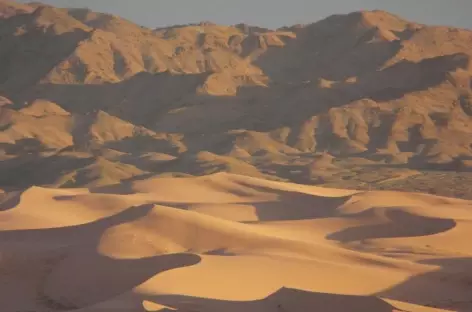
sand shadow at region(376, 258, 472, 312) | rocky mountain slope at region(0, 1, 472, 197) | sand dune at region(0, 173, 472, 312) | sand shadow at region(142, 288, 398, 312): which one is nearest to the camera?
sand shadow at region(142, 288, 398, 312)

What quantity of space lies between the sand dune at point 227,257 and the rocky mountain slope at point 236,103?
24.4 m

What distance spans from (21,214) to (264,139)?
5306 centimetres

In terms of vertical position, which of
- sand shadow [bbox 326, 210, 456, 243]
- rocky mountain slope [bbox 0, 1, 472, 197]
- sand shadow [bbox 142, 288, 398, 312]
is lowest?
sand shadow [bbox 142, 288, 398, 312]

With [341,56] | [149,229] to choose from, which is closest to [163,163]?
[149,229]

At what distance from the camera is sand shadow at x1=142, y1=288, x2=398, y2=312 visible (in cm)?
1287

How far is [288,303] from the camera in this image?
1356 centimetres

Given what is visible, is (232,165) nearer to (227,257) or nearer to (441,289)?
(227,257)

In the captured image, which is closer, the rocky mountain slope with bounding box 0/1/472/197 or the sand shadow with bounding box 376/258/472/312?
the sand shadow with bounding box 376/258/472/312

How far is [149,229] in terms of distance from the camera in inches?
829

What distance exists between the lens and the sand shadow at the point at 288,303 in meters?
12.9

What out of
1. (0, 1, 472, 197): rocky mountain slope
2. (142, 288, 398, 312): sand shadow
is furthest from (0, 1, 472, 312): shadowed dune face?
(0, 1, 472, 197): rocky mountain slope

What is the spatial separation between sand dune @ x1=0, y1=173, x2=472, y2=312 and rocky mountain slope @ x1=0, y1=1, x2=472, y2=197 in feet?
79.9

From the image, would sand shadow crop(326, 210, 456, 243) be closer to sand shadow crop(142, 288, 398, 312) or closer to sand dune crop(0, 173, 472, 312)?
sand dune crop(0, 173, 472, 312)

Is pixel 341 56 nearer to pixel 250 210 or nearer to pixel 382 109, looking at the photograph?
pixel 382 109
